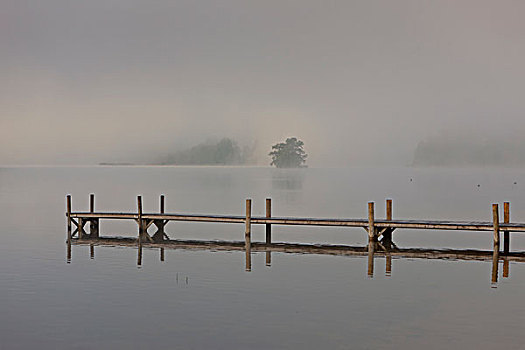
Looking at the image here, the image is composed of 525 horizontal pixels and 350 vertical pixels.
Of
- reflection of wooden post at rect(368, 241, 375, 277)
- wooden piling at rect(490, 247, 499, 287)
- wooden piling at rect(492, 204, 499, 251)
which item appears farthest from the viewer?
wooden piling at rect(492, 204, 499, 251)

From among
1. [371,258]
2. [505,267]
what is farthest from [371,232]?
[505,267]

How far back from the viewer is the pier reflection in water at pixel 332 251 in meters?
31.0

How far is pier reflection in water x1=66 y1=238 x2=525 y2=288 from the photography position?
31.0m

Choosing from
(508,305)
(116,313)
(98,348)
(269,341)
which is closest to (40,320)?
(116,313)

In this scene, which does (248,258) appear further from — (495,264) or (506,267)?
(506,267)

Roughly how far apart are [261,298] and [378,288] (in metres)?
4.57

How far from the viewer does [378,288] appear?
1000 inches

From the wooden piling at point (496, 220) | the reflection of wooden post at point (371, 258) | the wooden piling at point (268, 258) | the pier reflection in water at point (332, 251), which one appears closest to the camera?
the reflection of wooden post at point (371, 258)

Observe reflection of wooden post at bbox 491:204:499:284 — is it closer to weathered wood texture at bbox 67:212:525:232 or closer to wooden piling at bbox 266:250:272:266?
weathered wood texture at bbox 67:212:525:232

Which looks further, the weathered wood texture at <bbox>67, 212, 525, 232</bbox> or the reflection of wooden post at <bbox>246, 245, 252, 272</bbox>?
the weathered wood texture at <bbox>67, 212, 525, 232</bbox>

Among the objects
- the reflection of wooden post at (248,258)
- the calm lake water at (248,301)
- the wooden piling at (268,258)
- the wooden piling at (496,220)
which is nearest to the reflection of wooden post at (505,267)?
the calm lake water at (248,301)

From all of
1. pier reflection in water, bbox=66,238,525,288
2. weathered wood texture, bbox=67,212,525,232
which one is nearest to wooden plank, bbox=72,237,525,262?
pier reflection in water, bbox=66,238,525,288

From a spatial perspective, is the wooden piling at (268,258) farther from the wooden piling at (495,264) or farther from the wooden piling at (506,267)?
the wooden piling at (506,267)

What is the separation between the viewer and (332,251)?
33562 mm
